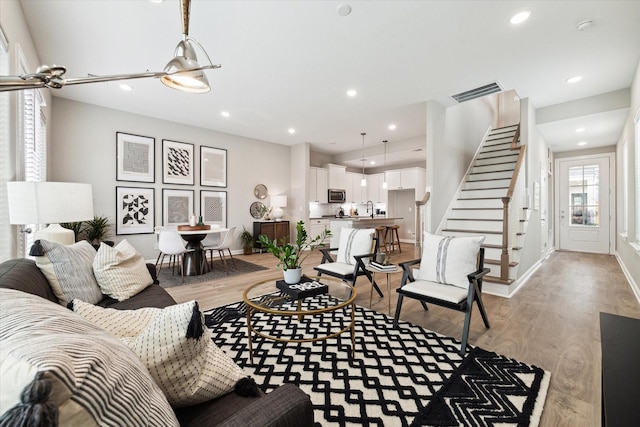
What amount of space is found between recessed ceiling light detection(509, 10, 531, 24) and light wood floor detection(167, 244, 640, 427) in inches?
114

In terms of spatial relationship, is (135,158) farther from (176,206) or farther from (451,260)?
(451,260)

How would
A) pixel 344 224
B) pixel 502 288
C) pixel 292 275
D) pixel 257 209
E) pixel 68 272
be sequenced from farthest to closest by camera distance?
pixel 257 209, pixel 344 224, pixel 502 288, pixel 292 275, pixel 68 272

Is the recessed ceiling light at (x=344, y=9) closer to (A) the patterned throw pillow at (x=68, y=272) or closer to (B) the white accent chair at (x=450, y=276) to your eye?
(B) the white accent chair at (x=450, y=276)

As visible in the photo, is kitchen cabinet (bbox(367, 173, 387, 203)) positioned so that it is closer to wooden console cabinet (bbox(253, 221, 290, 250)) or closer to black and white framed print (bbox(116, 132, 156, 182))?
wooden console cabinet (bbox(253, 221, 290, 250))

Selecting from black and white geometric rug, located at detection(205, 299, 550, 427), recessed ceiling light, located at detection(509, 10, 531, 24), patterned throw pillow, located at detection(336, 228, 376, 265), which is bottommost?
black and white geometric rug, located at detection(205, 299, 550, 427)

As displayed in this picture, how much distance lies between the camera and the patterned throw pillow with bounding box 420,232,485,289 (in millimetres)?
2488

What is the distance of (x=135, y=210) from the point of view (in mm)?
5203

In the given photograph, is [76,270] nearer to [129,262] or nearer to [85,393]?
[129,262]

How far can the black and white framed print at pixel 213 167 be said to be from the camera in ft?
19.8

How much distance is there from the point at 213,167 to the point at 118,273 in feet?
14.7

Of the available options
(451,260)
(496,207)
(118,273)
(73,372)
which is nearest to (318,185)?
(496,207)

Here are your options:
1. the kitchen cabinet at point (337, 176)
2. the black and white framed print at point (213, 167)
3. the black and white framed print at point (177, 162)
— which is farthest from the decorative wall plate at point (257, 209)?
the kitchen cabinet at point (337, 176)

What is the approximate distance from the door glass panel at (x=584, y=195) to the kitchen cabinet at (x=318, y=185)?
6.32 meters

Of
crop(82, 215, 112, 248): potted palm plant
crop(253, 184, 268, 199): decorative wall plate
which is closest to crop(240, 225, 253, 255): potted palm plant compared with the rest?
crop(253, 184, 268, 199): decorative wall plate
